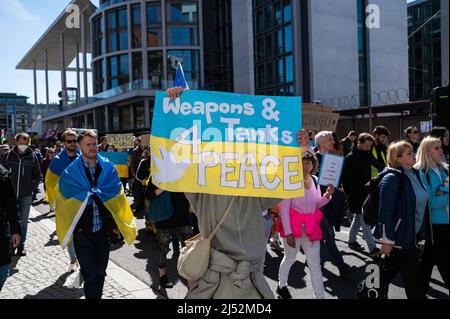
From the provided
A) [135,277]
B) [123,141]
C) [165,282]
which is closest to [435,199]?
[165,282]

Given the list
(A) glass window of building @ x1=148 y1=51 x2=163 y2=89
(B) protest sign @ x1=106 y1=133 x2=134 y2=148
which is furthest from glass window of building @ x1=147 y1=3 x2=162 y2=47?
(B) protest sign @ x1=106 y1=133 x2=134 y2=148

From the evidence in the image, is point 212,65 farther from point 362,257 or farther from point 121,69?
point 362,257

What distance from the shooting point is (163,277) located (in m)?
5.59

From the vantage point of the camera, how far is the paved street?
5.27 metres

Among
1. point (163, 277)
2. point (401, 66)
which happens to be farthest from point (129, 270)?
point (401, 66)

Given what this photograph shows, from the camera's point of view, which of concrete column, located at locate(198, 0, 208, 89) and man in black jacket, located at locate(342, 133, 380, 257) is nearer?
man in black jacket, located at locate(342, 133, 380, 257)

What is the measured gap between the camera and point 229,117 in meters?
3.45

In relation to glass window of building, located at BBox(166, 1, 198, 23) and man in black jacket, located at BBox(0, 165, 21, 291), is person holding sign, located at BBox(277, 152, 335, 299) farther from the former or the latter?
glass window of building, located at BBox(166, 1, 198, 23)

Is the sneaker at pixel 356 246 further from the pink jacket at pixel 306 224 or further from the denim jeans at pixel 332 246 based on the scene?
the pink jacket at pixel 306 224

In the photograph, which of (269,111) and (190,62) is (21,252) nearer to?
(269,111)

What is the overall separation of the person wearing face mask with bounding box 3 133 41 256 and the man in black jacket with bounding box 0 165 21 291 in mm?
4027

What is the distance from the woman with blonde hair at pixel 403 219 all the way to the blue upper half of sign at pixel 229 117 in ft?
4.10

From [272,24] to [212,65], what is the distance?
9.45 m

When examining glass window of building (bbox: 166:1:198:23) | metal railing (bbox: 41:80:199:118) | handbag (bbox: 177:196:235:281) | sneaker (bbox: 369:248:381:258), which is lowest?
sneaker (bbox: 369:248:381:258)
